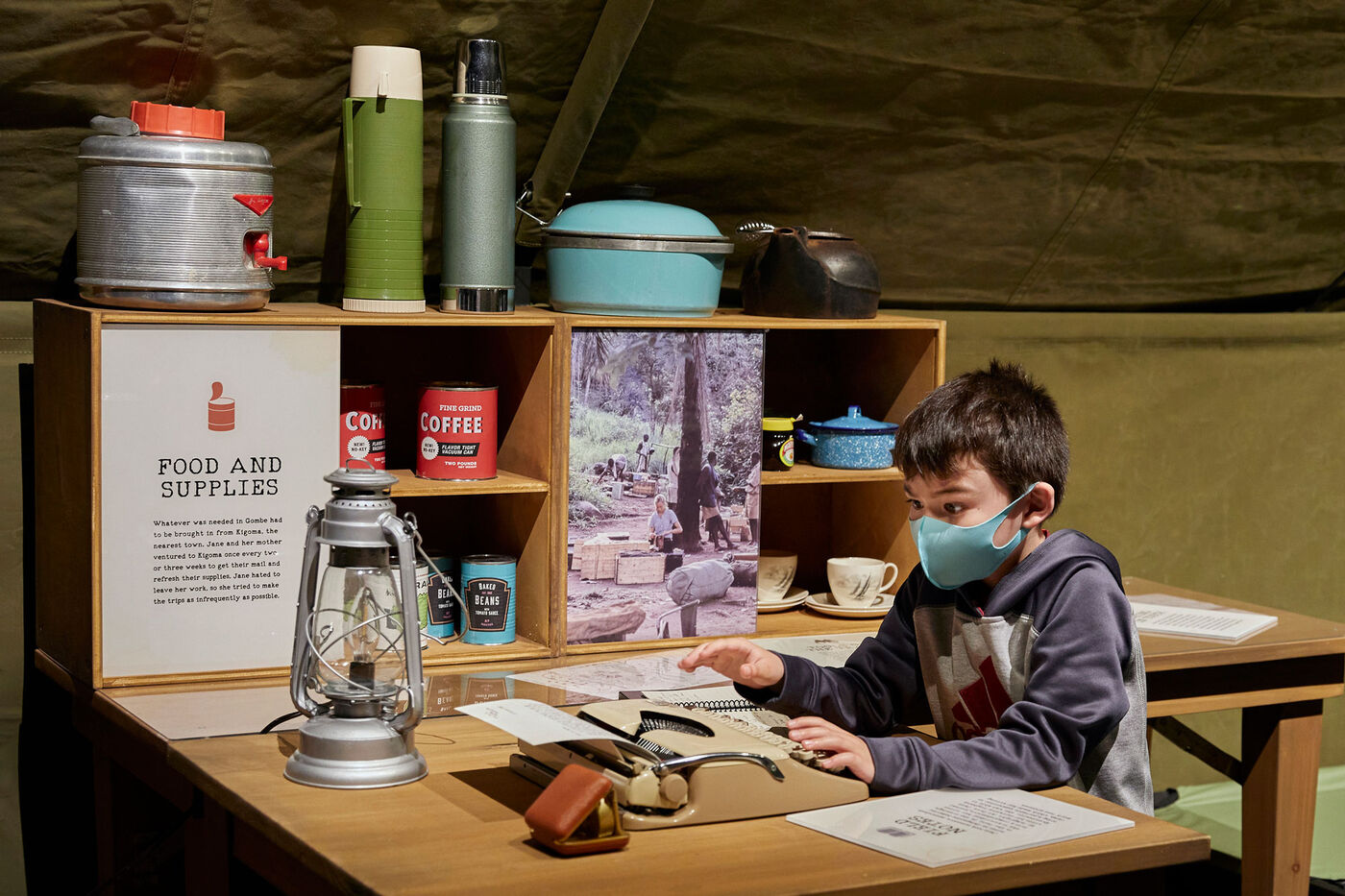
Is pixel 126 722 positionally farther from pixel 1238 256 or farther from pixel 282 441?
pixel 1238 256

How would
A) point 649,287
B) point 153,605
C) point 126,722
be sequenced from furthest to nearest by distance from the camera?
1. point 649,287
2. point 153,605
3. point 126,722

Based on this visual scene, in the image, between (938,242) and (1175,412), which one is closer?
(938,242)

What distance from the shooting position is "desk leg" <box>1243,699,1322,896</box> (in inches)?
98.3

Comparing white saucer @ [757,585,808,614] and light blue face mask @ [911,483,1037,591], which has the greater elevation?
light blue face mask @ [911,483,1037,591]

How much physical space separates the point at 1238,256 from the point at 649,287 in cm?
169

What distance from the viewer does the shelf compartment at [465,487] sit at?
2.19 m

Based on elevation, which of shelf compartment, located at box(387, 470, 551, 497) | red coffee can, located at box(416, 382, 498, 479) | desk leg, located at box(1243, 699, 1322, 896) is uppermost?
red coffee can, located at box(416, 382, 498, 479)

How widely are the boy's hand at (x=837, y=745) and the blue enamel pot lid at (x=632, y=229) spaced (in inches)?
37.2

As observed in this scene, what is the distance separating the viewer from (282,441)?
80.9 inches

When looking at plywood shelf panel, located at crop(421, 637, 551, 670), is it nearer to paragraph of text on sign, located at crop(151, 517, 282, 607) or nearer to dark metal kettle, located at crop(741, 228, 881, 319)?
paragraph of text on sign, located at crop(151, 517, 282, 607)

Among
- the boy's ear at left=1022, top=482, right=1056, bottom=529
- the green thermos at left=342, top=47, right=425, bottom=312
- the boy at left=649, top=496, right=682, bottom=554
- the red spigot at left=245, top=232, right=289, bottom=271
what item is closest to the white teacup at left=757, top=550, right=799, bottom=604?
the boy at left=649, top=496, right=682, bottom=554

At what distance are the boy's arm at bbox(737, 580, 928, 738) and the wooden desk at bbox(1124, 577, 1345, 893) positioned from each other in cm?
67

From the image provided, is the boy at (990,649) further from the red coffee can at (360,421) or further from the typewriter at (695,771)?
the red coffee can at (360,421)

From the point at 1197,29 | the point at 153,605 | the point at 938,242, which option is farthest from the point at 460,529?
the point at 1197,29
